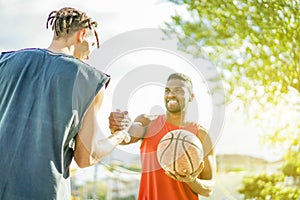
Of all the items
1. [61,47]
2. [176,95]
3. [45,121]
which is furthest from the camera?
[176,95]

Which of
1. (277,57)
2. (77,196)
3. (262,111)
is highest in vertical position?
(277,57)

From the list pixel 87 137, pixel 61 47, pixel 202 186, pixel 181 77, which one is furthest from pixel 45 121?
pixel 181 77

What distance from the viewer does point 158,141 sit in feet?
8.90

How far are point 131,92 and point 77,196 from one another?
4257mm

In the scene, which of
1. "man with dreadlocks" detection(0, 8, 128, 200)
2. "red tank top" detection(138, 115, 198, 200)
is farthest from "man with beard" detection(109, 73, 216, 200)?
"man with dreadlocks" detection(0, 8, 128, 200)

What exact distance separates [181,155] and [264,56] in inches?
184

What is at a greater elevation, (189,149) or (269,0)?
(269,0)

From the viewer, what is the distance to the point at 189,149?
264cm

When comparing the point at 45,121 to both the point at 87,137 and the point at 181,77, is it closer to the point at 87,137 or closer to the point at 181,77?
the point at 87,137

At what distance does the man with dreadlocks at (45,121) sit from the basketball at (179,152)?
690 mm

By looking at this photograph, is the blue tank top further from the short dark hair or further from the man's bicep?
the short dark hair

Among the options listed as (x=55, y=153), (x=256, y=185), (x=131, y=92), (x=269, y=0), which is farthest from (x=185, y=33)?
(x=55, y=153)

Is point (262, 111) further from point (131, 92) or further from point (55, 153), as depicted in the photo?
point (55, 153)

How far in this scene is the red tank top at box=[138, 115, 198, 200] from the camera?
2.62m
